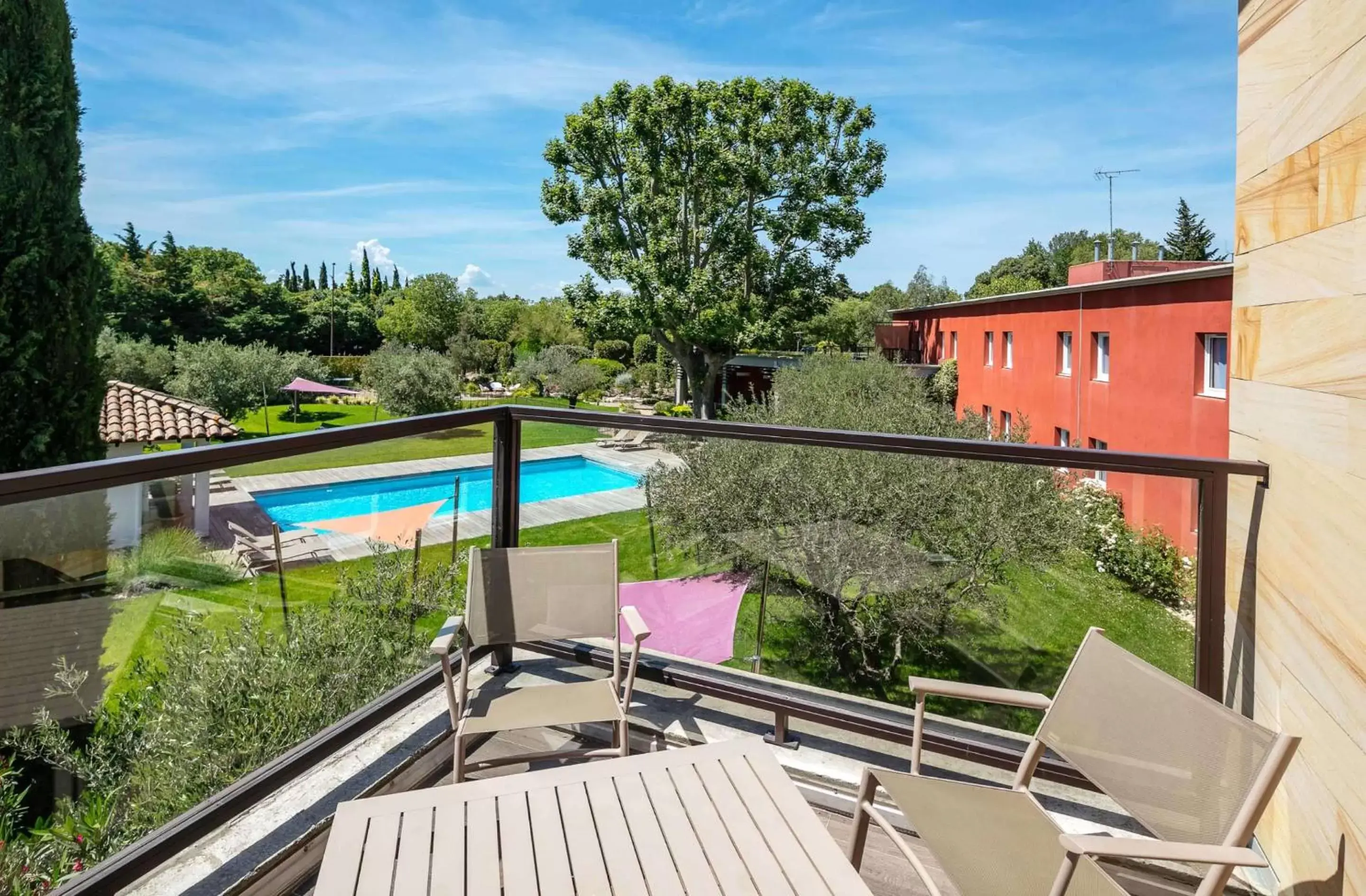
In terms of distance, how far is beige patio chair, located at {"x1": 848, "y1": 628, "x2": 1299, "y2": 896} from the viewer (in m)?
1.37

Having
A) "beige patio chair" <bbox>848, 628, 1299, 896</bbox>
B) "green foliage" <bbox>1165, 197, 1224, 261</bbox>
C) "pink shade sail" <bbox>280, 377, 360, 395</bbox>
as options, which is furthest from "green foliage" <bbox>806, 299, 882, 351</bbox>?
"beige patio chair" <bbox>848, 628, 1299, 896</bbox>

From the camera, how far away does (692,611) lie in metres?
3.06

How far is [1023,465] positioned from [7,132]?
36.8 ft

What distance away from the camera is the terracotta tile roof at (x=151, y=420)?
38.4 feet

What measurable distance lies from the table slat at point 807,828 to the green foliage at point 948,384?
85.8ft

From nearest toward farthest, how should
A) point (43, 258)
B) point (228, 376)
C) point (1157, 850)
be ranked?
point (1157, 850)
point (43, 258)
point (228, 376)

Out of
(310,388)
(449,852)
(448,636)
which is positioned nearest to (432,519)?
(448,636)

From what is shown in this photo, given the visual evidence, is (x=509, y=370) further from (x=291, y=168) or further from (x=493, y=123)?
(x=291, y=168)

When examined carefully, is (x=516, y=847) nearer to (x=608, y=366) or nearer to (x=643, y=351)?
(x=608, y=366)

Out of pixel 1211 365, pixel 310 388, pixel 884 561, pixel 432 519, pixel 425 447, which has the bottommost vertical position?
pixel 884 561

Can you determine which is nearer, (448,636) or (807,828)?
(807,828)

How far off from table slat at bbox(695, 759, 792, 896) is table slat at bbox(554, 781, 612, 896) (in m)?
0.26

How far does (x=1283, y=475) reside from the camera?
2033 millimetres

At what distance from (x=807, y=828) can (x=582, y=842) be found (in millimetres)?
443
